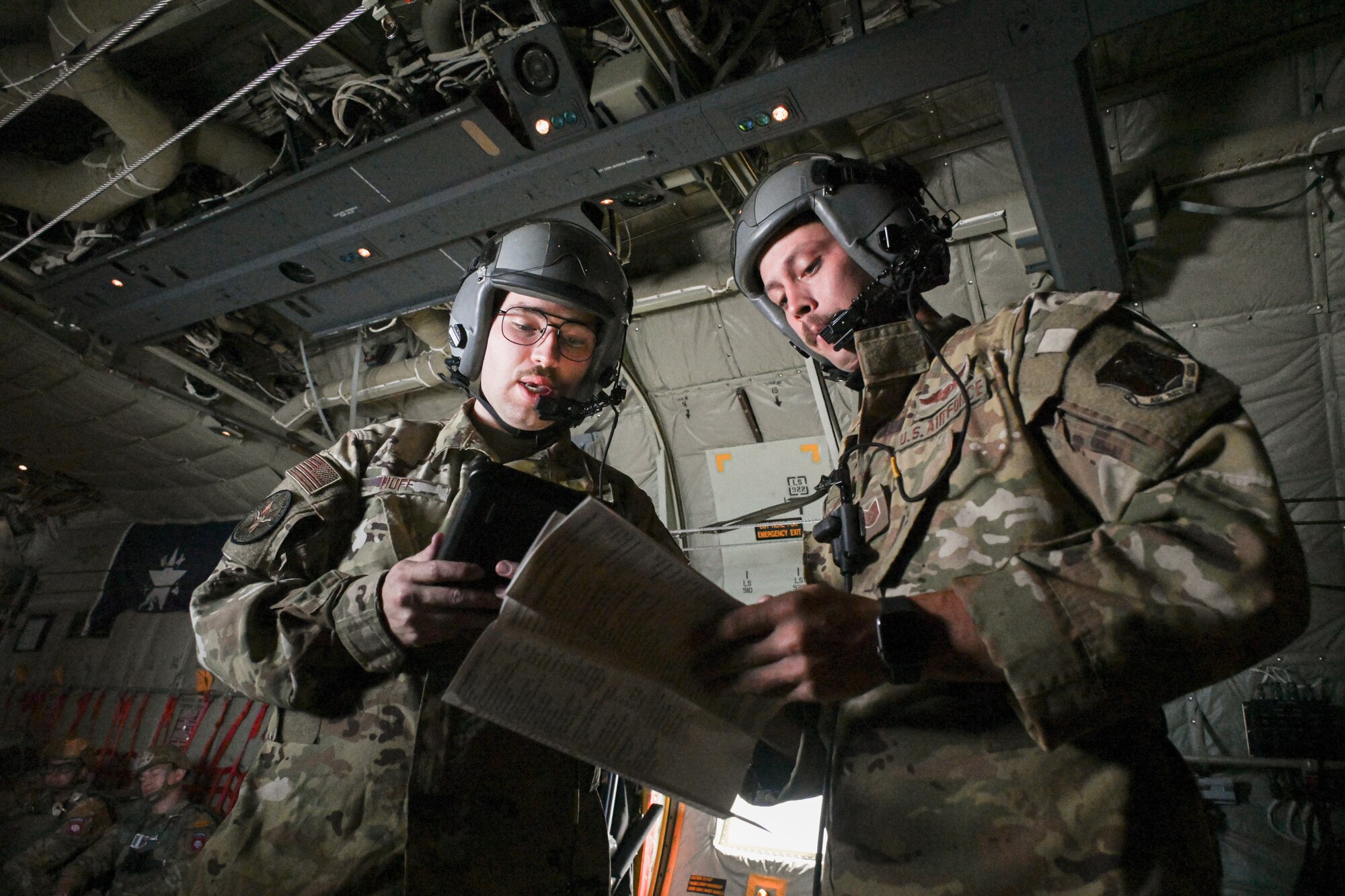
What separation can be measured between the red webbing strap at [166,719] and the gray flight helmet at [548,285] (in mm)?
7743

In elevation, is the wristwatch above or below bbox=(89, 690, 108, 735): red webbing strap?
above

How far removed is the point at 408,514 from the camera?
5.23ft

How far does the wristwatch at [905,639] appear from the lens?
0.79 m

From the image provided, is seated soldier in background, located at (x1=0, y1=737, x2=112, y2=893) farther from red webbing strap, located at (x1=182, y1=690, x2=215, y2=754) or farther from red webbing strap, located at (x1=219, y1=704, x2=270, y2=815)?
red webbing strap, located at (x1=219, y1=704, x2=270, y2=815)

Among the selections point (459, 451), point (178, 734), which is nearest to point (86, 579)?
point (178, 734)

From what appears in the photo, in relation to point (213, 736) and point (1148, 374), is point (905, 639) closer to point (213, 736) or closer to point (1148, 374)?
point (1148, 374)

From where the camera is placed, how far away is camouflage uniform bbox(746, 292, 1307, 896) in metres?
0.75

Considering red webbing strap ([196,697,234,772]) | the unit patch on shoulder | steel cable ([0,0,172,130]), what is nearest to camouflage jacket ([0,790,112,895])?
red webbing strap ([196,697,234,772])

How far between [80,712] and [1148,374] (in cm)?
1082

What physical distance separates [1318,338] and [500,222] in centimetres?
385

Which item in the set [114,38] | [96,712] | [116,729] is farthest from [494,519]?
[96,712]

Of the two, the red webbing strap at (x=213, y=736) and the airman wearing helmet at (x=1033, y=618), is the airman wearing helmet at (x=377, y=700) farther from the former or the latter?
the red webbing strap at (x=213, y=736)

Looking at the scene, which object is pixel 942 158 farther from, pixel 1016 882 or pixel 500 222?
pixel 1016 882

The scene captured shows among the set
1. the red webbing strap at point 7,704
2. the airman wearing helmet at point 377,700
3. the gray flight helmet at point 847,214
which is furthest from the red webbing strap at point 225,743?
the gray flight helmet at point 847,214
